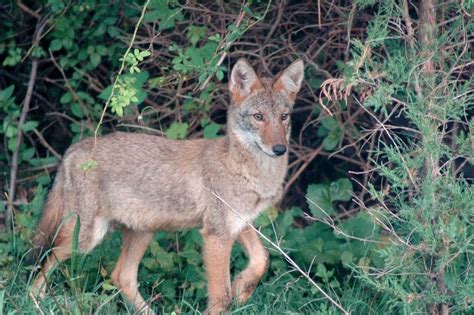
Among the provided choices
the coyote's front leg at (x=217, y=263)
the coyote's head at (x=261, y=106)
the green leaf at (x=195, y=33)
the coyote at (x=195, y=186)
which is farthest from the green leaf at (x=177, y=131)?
the coyote's front leg at (x=217, y=263)

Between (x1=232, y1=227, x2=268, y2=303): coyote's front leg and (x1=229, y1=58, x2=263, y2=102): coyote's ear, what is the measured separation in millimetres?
1019

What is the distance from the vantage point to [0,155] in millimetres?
9336

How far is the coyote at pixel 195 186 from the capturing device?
23.3 ft

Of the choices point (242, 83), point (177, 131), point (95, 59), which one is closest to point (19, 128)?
point (95, 59)

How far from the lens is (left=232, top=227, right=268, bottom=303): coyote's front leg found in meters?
7.08

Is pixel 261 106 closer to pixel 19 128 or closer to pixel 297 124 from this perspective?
pixel 297 124

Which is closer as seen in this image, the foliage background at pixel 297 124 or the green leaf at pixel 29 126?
the foliage background at pixel 297 124

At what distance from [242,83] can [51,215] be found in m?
1.79

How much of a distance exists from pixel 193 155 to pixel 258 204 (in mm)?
657

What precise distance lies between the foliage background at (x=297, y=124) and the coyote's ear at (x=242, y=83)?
11cm

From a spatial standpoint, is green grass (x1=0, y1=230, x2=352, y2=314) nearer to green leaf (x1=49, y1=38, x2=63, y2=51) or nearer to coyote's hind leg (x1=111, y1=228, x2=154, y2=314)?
coyote's hind leg (x1=111, y1=228, x2=154, y2=314)

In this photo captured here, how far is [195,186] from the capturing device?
7312 mm

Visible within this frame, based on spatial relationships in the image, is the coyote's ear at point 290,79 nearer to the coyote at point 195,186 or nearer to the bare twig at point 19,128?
Result: the coyote at point 195,186

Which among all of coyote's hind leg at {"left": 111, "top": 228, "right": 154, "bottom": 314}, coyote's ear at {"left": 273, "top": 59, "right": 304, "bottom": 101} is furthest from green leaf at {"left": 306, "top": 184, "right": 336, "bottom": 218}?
coyote's hind leg at {"left": 111, "top": 228, "right": 154, "bottom": 314}
